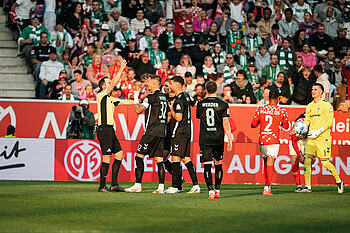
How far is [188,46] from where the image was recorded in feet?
72.1

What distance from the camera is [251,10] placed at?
2428 cm

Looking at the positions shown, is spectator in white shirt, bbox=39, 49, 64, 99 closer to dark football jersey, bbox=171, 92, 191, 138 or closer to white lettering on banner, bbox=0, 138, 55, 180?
white lettering on banner, bbox=0, 138, 55, 180

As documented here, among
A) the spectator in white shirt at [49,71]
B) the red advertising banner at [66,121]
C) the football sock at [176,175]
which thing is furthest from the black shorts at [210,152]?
the spectator in white shirt at [49,71]

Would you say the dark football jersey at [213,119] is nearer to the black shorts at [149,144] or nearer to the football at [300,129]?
the black shorts at [149,144]

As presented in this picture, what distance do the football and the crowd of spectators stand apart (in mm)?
5235

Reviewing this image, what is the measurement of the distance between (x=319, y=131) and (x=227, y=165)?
436 centimetres

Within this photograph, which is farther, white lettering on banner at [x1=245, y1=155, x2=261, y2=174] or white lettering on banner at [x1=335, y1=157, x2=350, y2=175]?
white lettering on banner at [x1=245, y1=155, x2=261, y2=174]

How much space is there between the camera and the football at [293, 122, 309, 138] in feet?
44.4

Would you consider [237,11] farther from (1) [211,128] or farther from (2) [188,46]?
(1) [211,128]

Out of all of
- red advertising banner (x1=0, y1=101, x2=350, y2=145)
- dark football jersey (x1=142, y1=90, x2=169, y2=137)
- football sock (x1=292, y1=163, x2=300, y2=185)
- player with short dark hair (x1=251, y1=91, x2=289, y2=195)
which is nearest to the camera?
dark football jersey (x1=142, y1=90, x2=169, y2=137)

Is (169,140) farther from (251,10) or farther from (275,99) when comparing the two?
(251,10)

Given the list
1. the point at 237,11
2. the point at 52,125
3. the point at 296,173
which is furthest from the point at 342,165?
the point at 237,11

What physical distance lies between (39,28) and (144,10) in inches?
163

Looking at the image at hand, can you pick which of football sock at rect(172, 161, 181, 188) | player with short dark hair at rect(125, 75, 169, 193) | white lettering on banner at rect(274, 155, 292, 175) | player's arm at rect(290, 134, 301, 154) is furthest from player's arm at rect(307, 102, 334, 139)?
white lettering on banner at rect(274, 155, 292, 175)
